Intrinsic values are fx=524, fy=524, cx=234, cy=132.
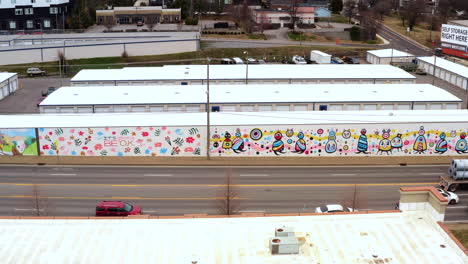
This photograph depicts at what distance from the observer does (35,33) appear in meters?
101

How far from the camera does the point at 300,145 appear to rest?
43.0 m

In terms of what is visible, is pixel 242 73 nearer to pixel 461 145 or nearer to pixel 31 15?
pixel 461 145

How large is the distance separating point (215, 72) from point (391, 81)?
2145 centimetres

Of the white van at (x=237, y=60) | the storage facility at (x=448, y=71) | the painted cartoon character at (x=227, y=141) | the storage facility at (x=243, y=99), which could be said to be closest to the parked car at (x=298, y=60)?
the white van at (x=237, y=60)

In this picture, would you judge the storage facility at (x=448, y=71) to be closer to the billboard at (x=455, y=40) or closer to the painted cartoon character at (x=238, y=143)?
the billboard at (x=455, y=40)

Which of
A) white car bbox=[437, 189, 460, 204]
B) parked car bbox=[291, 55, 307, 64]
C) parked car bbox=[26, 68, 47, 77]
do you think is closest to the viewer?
white car bbox=[437, 189, 460, 204]

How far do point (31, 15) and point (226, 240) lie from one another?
9663cm

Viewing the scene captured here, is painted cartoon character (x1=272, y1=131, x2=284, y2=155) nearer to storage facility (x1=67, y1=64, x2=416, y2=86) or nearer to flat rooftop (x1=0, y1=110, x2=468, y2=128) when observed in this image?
flat rooftop (x1=0, y1=110, x2=468, y2=128)

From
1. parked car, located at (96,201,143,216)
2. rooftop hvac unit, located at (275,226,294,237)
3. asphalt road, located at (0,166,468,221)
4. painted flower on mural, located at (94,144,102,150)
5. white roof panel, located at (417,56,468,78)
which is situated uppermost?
white roof panel, located at (417,56,468,78)

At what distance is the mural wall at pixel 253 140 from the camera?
4244 cm

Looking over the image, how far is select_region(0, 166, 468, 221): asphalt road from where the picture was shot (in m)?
34.0

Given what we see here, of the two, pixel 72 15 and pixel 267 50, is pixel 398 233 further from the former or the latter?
pixel 72 15

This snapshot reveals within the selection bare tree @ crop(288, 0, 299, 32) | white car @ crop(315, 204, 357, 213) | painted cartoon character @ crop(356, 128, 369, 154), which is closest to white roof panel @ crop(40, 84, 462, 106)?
painted cartoon character @ crop(356, 128, 369, 154)

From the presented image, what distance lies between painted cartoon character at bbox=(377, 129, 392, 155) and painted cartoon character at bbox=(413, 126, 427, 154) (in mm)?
2090
